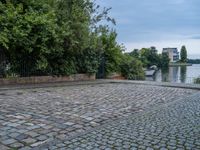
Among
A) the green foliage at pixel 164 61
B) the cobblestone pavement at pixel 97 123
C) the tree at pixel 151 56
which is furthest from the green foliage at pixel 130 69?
the tree at pixel 151 56

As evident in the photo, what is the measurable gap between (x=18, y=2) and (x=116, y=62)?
8.06 m

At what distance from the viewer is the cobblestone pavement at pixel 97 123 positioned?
18.4 ft

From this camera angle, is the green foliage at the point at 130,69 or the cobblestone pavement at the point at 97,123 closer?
the cobblestone pavement at the point at 97,123

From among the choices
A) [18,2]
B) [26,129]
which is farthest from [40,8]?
[26,129]

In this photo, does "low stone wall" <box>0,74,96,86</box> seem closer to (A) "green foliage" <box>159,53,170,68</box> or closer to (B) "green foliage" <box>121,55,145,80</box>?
(B) "green foliage" <box>121,55,145,80</box>

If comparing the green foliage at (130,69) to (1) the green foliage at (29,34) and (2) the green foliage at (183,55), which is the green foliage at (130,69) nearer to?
(1) the green foliage at (29,34)

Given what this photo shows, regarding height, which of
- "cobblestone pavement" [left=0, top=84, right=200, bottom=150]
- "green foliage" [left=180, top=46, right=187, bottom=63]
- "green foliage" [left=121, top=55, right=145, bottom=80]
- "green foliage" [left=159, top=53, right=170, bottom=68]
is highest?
"green foliage" [left=180, top=46, right=187, bottom=63]

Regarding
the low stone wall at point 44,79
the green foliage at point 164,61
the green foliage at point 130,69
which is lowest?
the low stone wall at point 44,79

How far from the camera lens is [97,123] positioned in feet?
23.5

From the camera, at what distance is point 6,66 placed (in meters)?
14.7

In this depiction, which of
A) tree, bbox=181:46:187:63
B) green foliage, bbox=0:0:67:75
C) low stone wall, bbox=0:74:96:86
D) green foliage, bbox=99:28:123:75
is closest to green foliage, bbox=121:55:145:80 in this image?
green foliage, bbox=99:28:123:75

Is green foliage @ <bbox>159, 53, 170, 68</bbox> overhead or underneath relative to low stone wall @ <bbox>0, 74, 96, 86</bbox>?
overhead

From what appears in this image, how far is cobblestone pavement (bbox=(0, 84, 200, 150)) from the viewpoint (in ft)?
18.4

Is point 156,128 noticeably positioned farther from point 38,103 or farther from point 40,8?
point 40,8
